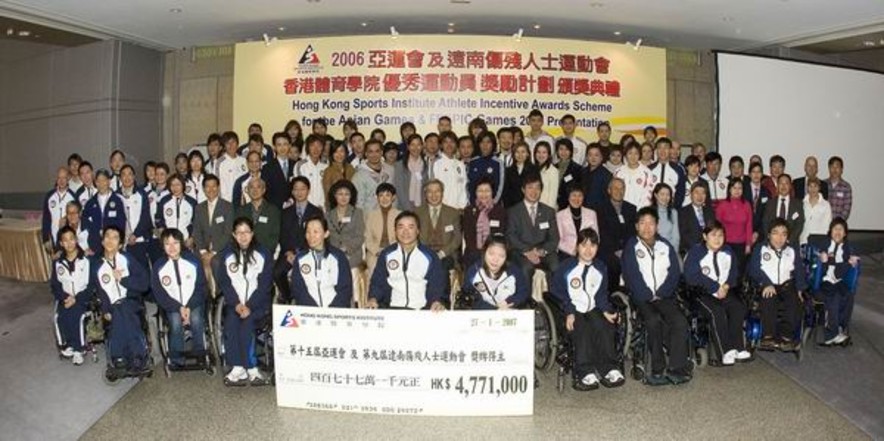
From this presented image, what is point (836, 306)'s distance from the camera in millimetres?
5062

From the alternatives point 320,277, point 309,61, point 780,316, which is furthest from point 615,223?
point 309,61

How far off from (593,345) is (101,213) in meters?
4.32

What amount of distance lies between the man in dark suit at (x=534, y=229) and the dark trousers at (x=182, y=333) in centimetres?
222

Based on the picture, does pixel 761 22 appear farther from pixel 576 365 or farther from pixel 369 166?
pixel 576 365

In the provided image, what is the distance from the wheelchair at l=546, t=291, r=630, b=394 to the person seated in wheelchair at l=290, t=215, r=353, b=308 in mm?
1299

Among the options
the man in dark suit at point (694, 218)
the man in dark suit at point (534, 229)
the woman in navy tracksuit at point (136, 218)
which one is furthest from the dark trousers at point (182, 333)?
the man in dark suit at point (694, 218)

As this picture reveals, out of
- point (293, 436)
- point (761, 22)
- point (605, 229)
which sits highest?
point (761, 22)

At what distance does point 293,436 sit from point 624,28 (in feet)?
20.9

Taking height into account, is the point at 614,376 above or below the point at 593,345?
below

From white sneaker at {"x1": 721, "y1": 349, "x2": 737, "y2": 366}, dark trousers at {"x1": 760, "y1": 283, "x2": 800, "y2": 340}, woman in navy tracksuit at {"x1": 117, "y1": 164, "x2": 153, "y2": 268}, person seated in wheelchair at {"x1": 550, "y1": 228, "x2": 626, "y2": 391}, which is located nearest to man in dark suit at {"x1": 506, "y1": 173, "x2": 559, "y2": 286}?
person seated in wheelchair at {"x1": 550, "y1": 228, "x2": 626, "y2": 391}

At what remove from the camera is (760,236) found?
6266 mm

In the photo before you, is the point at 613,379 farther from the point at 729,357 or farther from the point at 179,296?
the point at 179,296

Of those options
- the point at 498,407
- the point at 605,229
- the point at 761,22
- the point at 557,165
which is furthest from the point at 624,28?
the point at 498,407

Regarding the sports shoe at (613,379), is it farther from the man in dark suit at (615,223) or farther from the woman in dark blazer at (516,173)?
the woman in dark blazer at (516,173)
